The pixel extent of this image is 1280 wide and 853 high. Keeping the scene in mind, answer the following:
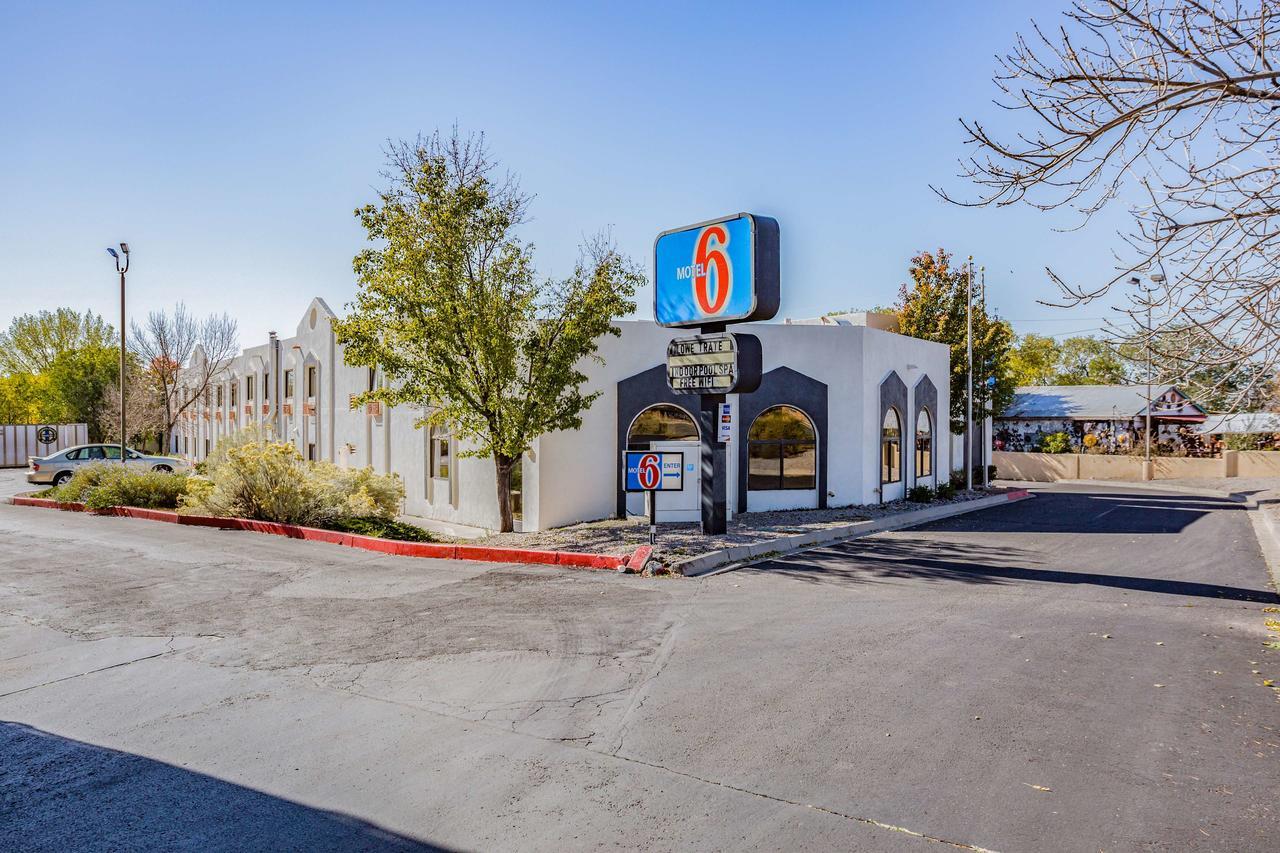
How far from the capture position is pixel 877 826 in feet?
14.1

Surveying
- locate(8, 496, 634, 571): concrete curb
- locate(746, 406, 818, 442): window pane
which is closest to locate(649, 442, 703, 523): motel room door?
locate(746, 406, 818, 442): window pane

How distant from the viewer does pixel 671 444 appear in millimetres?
18484

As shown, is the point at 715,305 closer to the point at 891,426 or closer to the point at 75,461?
the point at 891,426

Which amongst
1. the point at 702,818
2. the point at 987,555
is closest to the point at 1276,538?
the point at 987,555

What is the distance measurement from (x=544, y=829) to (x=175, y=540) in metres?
13.8

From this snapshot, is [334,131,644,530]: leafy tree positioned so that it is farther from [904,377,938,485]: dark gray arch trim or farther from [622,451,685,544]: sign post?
[904,377,938,485]: dark gray arch trim

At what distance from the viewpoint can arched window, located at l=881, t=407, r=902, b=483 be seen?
22.7m

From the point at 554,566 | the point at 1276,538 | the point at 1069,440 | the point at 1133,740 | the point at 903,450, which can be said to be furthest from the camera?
the point at 1069,440

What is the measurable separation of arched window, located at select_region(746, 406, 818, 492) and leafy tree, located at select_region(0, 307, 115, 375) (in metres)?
65.3

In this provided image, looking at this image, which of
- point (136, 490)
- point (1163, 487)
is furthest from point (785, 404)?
point (1163, 487)

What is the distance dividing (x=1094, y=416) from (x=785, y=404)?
32009mm

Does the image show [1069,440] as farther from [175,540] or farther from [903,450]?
[175,540]

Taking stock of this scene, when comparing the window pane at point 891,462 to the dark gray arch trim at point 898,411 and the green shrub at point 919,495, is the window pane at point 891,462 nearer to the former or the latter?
the dark gray arch trim at point 898,411

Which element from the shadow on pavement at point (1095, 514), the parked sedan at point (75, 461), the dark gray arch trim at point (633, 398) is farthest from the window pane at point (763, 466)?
the parked sedan at point (75, 461)
